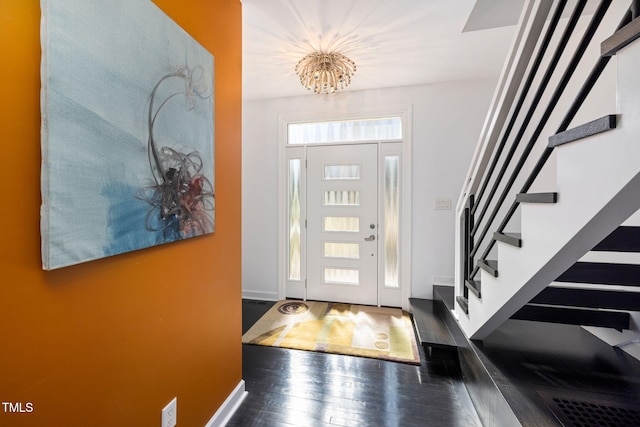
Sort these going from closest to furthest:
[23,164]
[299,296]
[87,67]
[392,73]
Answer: [23,164], [87,67], [392,73], [299,296]

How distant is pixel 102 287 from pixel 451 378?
2.14 meters

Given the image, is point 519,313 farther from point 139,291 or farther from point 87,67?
point 87,67

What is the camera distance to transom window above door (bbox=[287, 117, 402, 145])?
310cm

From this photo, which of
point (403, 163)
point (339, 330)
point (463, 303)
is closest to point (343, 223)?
point (403, 163)

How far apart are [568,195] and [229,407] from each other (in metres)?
1.93

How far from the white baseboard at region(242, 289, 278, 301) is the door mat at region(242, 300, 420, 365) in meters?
0.24

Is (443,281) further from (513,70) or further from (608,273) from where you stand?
(513,70)

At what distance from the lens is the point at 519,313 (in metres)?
1.78

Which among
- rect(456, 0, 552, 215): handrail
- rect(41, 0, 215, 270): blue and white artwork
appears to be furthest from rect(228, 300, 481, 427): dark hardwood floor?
rect(456, 0, 552, 215): handrail

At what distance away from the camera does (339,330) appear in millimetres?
2580

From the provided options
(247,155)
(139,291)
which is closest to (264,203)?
(247,155)

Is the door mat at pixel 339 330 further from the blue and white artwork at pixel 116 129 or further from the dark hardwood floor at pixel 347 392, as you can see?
the blue and white artwork at pixel 116 129

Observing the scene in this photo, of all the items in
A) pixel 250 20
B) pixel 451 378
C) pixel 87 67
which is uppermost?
pixel 250 20

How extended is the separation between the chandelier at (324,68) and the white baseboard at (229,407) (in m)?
2.41
